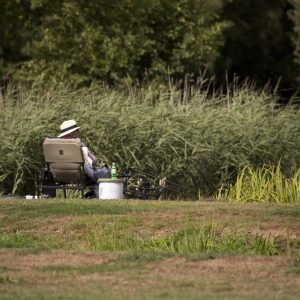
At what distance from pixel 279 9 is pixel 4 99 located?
21.0 meters

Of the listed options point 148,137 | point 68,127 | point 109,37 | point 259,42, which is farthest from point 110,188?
point 259,42

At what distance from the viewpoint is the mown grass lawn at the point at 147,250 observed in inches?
255

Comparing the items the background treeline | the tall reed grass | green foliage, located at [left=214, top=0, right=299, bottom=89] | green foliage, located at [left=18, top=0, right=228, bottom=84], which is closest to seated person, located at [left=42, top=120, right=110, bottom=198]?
the tall reed grass

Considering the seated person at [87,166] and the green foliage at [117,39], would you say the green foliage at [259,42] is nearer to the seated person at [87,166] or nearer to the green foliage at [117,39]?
the green foliage at [117,39]

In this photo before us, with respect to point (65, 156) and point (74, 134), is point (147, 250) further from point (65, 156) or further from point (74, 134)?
point (74, 134)

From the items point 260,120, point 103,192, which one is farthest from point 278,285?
point 260,120

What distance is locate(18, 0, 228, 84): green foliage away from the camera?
21188 mm

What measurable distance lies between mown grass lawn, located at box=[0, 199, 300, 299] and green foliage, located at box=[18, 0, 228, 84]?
10.2 meters

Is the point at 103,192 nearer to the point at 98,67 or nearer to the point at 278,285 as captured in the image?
the point at 278,285

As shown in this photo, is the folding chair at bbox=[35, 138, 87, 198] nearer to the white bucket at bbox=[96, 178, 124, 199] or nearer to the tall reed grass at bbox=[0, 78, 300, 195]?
the white bucket at bbox=[96, 178, 124, 199]

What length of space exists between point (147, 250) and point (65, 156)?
14.3ft

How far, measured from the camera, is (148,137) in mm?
14523

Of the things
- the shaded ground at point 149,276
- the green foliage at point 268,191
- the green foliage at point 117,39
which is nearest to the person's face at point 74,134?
the green foliage at point 268,191

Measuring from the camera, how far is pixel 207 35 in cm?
2288
